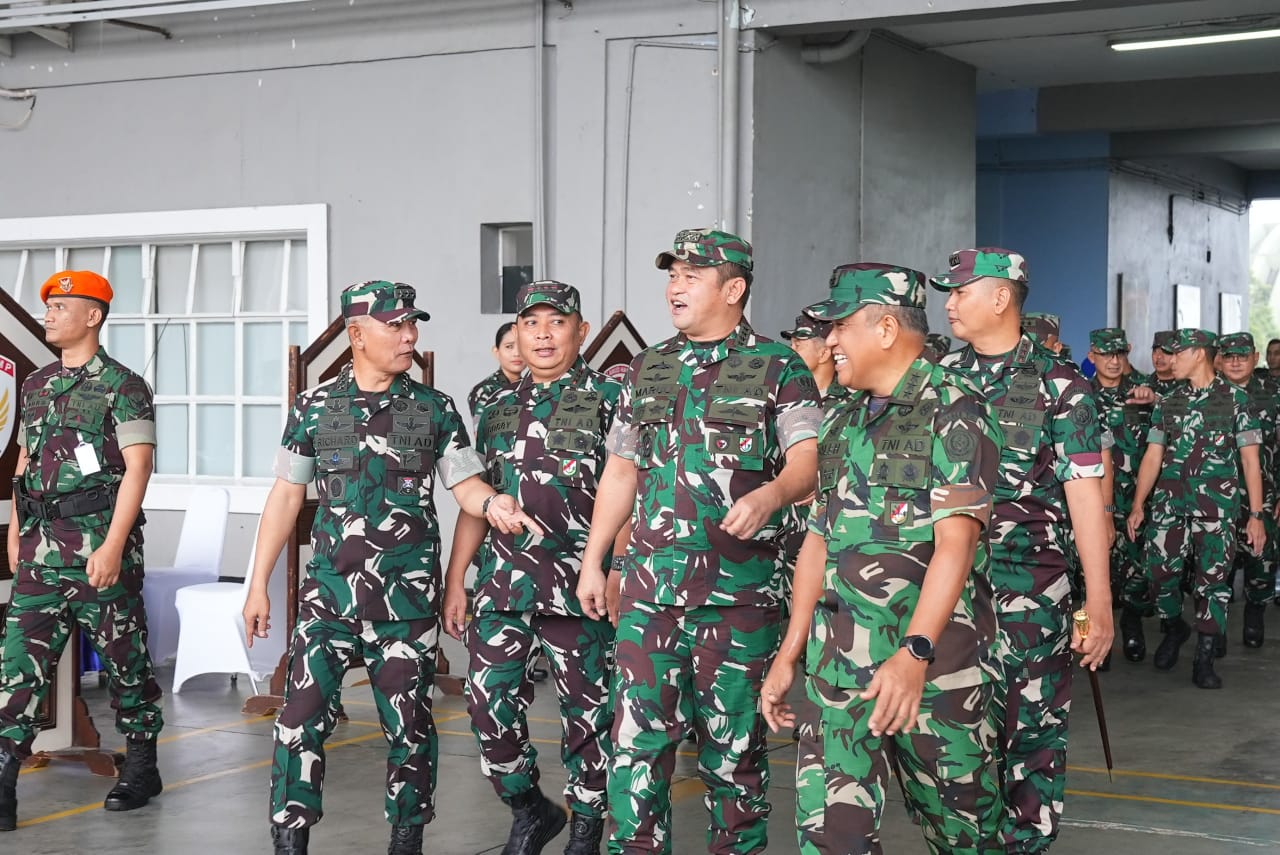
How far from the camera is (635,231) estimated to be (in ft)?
33.3

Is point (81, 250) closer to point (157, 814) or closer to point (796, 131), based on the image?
point (796, 131)

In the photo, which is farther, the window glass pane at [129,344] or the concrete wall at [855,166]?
the window glass pane at [129,344]

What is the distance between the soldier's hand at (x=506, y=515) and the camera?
496 cm

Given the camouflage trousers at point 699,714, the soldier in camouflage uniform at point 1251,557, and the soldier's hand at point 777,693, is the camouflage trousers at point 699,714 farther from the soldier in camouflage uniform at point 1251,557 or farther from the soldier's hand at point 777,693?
the soldier in camouflage uniform at point 1251,557

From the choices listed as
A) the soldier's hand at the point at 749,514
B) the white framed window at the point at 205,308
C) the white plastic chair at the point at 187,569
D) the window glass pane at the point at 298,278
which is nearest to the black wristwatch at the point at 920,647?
the soldier's hand at the point at 749,514

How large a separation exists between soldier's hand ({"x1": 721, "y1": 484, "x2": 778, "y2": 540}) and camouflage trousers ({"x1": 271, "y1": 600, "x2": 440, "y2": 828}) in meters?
1.32

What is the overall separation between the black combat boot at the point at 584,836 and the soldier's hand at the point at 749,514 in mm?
1399

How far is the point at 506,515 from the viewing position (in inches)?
196

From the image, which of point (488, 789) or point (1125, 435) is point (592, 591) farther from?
point (1125, 435)

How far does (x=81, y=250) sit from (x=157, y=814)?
24.5ft

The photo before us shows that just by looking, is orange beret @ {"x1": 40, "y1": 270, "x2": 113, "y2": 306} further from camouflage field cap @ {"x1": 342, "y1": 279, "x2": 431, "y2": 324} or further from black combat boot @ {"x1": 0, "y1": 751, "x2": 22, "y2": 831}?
black combat boot @ {"x1": 0, "y1": 751, "x2": 22, "y2": 831}

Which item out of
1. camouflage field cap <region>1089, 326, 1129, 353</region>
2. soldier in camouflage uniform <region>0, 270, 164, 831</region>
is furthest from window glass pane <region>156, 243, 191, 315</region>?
camouflage field cap <region>1089, 326, 1129, 353</region>

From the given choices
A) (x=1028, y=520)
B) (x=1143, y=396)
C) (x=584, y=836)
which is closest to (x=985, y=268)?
(x=1028, y=520)

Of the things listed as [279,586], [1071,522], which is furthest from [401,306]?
[279,586]
